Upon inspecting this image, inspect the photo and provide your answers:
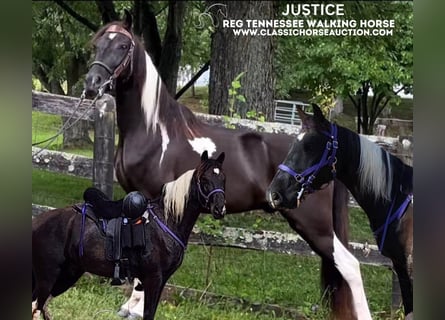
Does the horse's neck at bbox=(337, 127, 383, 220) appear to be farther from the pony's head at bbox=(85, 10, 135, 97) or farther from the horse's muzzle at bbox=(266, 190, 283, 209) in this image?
the pony's head at bbox=(85, 10, 135, 97)

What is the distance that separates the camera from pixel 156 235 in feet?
8.86

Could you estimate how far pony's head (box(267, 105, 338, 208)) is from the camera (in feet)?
8.96

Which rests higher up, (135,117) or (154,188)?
(135,117)

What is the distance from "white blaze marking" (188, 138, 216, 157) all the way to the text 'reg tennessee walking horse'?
5 cm

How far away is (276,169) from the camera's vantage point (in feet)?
9.09

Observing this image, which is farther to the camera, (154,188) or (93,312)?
(93,312)

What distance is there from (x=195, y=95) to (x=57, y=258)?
39.8 inches

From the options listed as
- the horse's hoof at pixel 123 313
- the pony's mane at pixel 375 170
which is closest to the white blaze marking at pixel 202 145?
the pony's mane at pixel 375 170

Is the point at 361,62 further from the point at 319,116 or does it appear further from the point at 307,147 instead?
the point at 307,147

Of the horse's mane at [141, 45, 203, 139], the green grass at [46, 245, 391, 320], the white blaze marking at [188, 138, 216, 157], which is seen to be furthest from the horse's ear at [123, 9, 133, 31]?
the green grass at [46, 245, 391, 320]

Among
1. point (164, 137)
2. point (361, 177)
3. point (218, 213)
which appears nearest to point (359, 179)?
point (361, 177)

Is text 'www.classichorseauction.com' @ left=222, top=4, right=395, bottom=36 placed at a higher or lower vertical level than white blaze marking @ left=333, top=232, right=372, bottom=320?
higher
